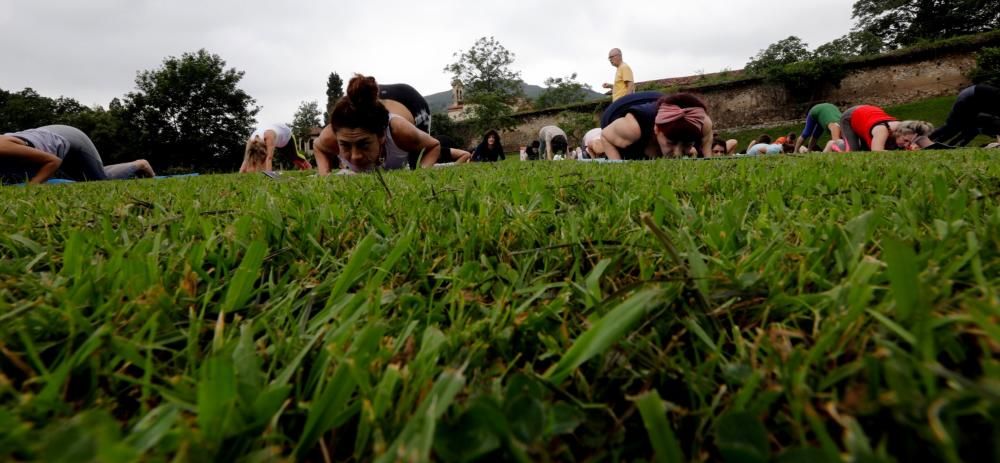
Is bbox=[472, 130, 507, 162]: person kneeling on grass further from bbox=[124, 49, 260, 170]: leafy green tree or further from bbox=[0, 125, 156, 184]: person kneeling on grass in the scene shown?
bbox=[124, 49, 260, 170]: leafy green tree

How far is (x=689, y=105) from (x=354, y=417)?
599 cm

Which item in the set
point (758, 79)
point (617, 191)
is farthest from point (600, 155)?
point (758, 79)

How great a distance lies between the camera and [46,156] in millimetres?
4523

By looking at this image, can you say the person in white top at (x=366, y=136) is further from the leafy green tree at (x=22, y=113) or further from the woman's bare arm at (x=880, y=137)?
the leafy green tree at (x=22, y=113)

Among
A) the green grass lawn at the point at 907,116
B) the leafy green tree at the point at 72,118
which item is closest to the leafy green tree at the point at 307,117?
the leafy green tree at the point at 72,118

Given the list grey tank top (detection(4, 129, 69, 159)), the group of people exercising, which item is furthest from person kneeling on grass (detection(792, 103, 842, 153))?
grey tank top (detection(4, 129, 69, 159))

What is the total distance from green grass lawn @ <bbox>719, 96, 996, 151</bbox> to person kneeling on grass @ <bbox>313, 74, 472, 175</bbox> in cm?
1746

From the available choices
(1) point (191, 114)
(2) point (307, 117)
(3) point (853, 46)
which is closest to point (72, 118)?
(1) point (191, 114)

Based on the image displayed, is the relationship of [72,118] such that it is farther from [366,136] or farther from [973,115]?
[973,115]

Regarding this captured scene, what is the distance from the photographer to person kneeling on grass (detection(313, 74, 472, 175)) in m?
3.90

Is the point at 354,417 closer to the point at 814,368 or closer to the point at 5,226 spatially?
the point at 814,368

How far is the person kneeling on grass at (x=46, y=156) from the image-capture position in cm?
438

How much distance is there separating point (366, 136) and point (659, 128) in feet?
11.4

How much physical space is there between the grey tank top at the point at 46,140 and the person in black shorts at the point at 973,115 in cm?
1202
